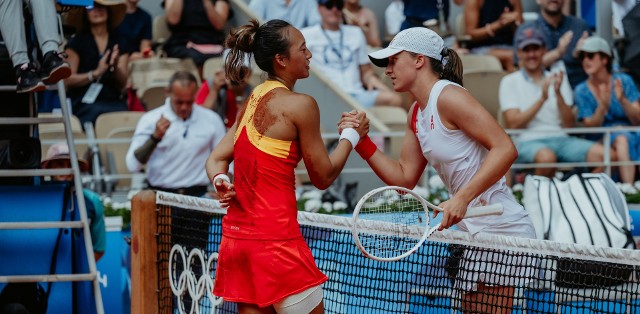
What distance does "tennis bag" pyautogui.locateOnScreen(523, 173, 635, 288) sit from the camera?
7.52 metres

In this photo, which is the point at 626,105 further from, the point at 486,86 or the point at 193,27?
the point at 193,27

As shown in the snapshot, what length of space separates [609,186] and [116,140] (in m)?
3.89

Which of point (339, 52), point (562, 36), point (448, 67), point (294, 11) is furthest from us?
point (294, 11)

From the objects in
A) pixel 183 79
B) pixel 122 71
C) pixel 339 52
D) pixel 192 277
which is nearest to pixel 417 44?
pixel 192 277

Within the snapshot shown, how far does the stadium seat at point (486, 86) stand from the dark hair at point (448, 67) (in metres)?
6.51

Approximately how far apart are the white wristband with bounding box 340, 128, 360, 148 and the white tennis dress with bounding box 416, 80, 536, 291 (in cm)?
31

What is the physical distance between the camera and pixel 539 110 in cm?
1062

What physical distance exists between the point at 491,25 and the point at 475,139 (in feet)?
26.9

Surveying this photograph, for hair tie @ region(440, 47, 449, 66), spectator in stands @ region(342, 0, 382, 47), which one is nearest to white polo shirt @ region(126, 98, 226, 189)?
spectator in stands @ region(342, 0, 382, 47)

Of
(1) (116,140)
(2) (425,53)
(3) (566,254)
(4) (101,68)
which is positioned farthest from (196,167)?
(3) (566,254)

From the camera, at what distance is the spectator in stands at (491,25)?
41.8ft

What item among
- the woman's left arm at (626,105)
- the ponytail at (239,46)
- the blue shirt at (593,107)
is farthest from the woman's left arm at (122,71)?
the ponytail at (239,46)

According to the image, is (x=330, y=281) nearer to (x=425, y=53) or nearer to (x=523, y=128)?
(x=425, y=53)

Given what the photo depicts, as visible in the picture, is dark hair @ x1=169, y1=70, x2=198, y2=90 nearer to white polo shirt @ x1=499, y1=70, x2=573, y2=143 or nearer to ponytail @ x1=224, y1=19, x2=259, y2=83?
white polo shirt @ x1=499, y1=70, x2=573, y2=143
